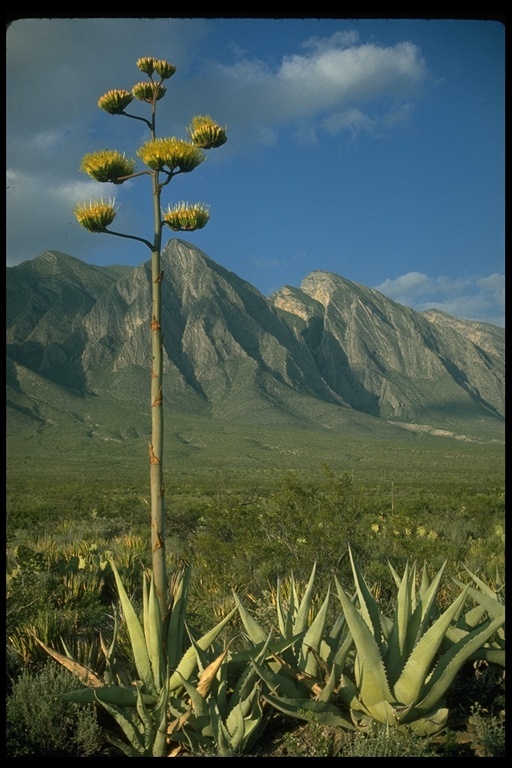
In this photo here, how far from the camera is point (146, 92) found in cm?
384

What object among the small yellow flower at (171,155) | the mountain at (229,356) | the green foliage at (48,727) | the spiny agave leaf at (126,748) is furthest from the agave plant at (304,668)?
the mountain at (229,356)

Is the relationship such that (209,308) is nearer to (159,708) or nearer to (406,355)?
(406,355)

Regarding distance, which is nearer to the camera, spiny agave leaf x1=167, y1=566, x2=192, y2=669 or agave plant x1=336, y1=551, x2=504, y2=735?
agave plant x1=336, y1=551, x2=504, y2=735

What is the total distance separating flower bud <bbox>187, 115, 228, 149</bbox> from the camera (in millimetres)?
3664

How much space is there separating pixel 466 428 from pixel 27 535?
393ft

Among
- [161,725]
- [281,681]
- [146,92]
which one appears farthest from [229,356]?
[161,725]

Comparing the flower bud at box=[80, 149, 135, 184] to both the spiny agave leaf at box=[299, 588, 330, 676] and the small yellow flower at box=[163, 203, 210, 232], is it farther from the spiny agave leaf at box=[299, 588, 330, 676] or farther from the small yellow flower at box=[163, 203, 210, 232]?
the spiny agave leaf at box=[299, 588, 330, 676]

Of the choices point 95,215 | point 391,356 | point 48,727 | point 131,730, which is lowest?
point 48,727

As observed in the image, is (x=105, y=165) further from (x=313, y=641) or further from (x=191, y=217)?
(x=313, y=641)

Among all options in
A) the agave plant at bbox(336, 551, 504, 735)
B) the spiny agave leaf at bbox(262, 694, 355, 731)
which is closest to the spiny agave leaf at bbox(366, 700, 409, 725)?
the agave plant at bbox(336, 551, 504, 735)

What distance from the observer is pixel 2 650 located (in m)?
2.60

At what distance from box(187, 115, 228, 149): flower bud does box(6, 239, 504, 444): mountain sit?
7810 cm

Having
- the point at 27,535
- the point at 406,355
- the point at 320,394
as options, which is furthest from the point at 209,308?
the point at 27,535

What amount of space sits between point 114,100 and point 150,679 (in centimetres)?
325
